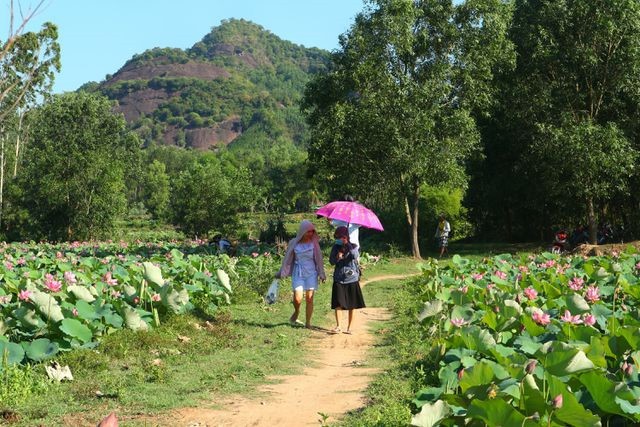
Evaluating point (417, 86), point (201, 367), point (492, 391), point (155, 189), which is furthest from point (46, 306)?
point (155, 189)

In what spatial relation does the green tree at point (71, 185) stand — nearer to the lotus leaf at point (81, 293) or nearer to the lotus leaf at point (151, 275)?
the lotus leaf at point (151, 275)

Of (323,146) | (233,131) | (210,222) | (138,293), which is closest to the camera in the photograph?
(138,293)

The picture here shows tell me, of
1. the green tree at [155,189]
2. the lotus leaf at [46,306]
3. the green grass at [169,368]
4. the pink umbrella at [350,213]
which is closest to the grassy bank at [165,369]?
the green grass at [169,368]

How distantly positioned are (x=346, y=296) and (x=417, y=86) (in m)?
13.3

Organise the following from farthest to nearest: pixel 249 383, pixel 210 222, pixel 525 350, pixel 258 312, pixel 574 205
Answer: pixel 210 222 → pixel 574 205 → pixel 258 312 → pixel 249 383 → pixel 525 350

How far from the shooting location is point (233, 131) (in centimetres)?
18988

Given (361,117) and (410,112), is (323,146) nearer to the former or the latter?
(361,117)

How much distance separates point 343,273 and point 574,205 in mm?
18742

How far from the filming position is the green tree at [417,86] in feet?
69.3

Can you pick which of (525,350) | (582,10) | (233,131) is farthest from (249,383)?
(233,131)

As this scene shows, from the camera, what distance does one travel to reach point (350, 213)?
1016 cm

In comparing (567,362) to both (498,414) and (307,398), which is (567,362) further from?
(307,398)

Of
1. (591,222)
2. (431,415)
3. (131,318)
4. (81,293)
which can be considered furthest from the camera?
(591,222)

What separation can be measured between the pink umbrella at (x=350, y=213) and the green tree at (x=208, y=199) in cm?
2021
